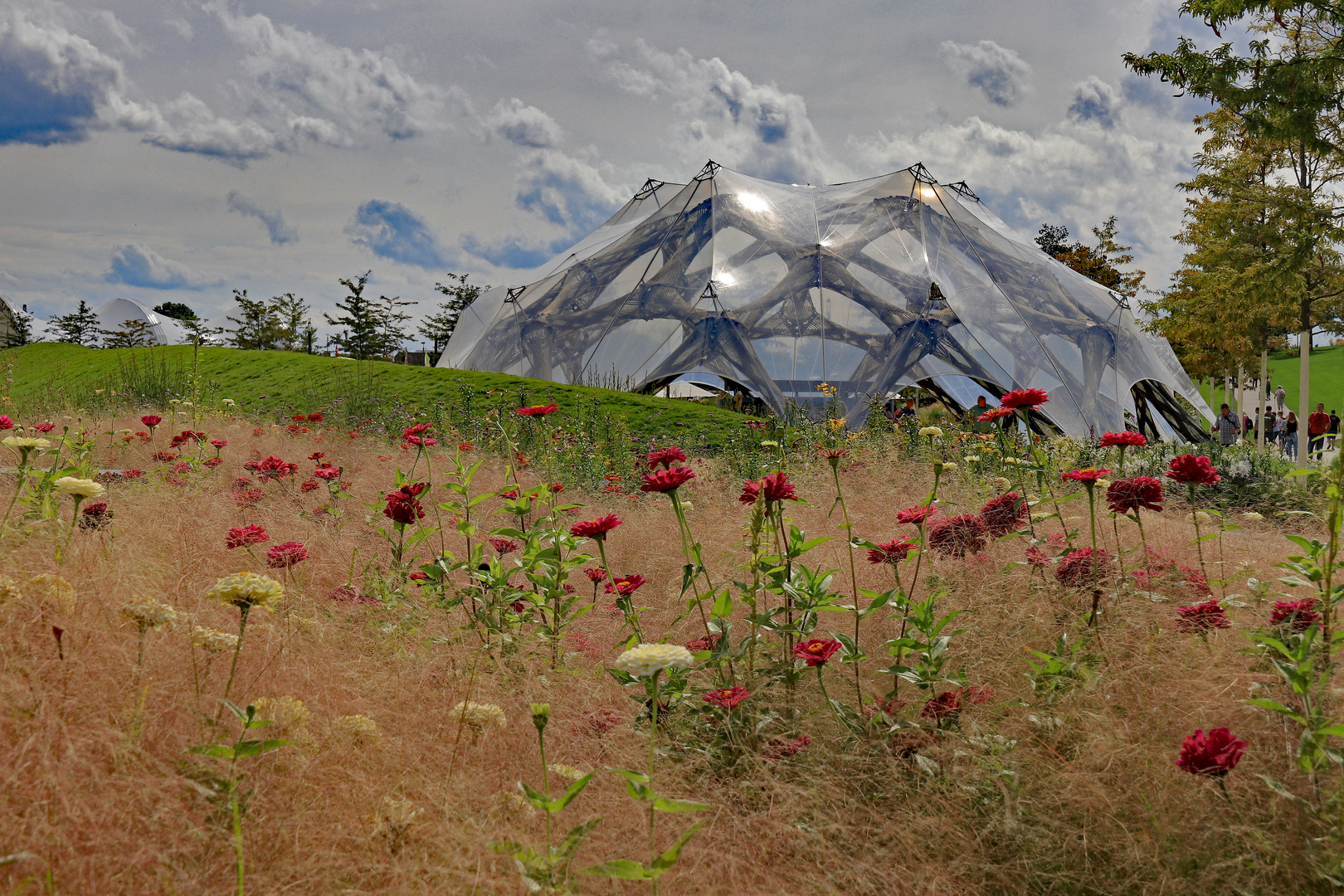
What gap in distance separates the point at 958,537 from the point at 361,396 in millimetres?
10827

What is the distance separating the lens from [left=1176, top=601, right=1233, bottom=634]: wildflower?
197cm

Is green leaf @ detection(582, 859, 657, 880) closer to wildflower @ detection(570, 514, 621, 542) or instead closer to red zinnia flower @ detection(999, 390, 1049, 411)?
wildflower @ detection(570, 514, 621, 542)

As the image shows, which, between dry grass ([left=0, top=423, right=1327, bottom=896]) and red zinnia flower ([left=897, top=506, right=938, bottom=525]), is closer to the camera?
dry grass ([left=0, top=423, right=1327, bottom=896])

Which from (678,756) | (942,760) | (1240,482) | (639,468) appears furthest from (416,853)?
(1240,482)

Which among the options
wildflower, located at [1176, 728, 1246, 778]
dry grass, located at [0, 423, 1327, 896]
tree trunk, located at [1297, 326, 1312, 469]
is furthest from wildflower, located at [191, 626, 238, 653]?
tree trunk, located at [1297, 326, 1312, 469]

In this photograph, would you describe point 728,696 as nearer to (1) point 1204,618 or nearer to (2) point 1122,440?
(1) point 1204,618

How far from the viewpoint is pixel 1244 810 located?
1.61 metres

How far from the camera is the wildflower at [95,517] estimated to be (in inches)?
103

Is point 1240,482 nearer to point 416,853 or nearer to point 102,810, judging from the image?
point 416,853

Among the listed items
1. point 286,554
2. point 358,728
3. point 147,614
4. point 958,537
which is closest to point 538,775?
point 358,728

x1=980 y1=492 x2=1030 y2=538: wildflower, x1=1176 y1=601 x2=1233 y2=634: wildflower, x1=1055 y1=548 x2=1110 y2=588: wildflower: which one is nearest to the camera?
x1=1176 y1=601 x2=1233 y2=634: wildflower

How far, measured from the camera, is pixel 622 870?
1.22 m

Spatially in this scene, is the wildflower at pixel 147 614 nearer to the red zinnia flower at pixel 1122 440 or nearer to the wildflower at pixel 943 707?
the wildflower at pixel 943 707

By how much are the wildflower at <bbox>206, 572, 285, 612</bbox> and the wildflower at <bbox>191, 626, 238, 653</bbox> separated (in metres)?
0.32
